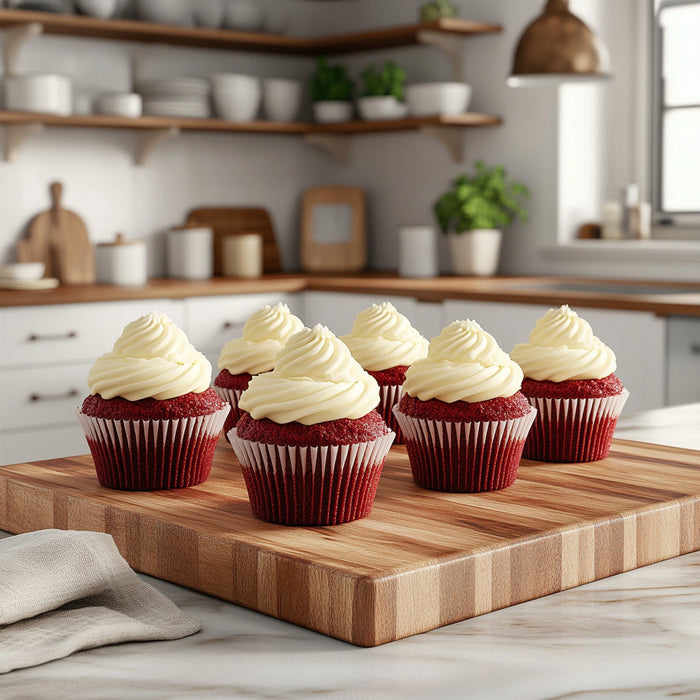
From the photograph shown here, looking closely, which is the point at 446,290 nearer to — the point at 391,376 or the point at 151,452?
the point at 391,376

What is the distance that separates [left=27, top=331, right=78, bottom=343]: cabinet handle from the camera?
11.3 ft

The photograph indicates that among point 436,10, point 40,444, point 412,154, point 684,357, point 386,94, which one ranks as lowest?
point 40,444

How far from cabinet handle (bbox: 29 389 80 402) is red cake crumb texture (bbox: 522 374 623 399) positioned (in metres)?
2.50

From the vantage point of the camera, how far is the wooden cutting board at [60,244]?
414 cm

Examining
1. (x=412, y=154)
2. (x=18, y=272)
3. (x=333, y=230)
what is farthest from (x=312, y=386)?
(x=333, y=230)

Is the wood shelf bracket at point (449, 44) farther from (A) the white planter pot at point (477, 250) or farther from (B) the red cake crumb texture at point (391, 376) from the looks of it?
(B) the red cake crumb texture at point (391, 376)

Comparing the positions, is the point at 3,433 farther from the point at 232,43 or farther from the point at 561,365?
the point at 561,365

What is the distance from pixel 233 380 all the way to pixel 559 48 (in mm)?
1810

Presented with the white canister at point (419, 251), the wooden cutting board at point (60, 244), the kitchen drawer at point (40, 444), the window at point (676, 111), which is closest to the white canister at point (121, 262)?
the wooden cutting board at point (60, 244)

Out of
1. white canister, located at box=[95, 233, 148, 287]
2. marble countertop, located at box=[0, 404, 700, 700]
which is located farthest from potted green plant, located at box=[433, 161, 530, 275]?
marble countertop, located at box=[0, 404, 700, 700]

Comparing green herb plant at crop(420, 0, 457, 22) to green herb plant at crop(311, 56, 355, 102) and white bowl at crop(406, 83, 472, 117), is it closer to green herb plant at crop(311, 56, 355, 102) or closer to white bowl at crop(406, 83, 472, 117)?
white bowl at crop(406, 83, 472, 117)

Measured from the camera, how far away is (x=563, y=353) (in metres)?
1.24

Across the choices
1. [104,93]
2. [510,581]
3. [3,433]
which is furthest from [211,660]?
[104,93]

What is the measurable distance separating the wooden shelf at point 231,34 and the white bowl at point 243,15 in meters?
0.04
